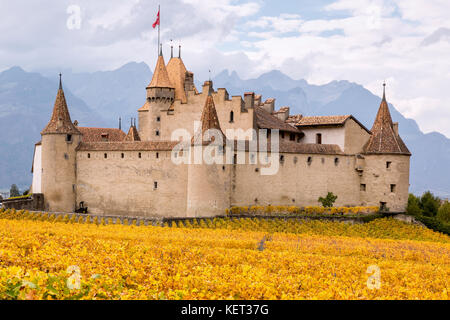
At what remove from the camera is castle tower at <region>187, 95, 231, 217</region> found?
35.2 meters

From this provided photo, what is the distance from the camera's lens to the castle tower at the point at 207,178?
35156 mm

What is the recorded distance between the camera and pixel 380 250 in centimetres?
2408

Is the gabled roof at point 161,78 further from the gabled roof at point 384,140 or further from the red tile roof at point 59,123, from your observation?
the gabled roof at point 384,140

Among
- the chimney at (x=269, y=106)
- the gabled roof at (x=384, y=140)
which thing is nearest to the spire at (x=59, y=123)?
the chimney at (x=269, y=106)

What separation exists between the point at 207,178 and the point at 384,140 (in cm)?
1801

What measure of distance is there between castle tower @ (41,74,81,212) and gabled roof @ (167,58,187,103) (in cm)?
1171

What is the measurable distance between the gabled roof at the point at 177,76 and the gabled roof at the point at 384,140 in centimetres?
1853

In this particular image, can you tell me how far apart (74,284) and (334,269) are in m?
9.56

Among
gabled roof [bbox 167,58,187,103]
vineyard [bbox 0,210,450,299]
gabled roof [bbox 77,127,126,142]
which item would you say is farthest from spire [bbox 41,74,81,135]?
vineyard [bbox 0,210,450,299]

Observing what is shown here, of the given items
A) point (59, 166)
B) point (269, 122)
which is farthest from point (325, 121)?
point (59, 166)

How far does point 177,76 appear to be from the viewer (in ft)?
162

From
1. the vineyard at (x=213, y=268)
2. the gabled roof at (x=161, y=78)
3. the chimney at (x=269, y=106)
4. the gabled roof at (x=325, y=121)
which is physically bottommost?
the vineyard at (x=213, y=268)

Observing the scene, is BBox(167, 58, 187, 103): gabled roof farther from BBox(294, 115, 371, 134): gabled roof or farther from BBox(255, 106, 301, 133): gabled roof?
BBox(294, 115, 371, 134): gabled roof
